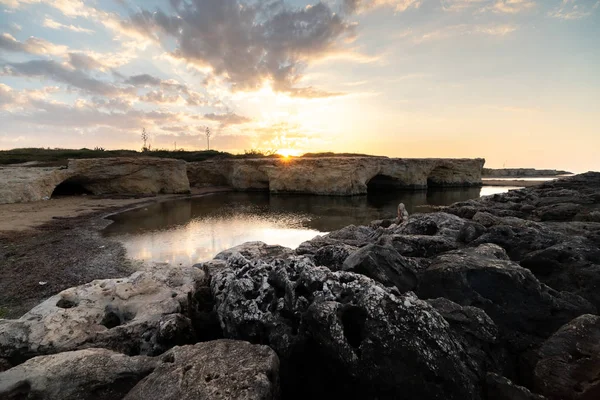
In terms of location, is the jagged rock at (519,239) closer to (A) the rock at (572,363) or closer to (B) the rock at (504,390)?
(A) the rock at (572,363)

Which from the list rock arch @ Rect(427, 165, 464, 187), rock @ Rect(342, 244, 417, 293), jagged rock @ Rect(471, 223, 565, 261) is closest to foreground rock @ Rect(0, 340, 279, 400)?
rock @ Rect(342, 244, 417, 293)

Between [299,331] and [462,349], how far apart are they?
1678 millimetres

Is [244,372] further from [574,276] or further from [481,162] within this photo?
[481,162]

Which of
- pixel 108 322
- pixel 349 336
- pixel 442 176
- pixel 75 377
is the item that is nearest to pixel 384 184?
pixel 442 176

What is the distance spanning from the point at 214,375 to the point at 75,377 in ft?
4.76

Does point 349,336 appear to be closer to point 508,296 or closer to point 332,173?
point 508,296

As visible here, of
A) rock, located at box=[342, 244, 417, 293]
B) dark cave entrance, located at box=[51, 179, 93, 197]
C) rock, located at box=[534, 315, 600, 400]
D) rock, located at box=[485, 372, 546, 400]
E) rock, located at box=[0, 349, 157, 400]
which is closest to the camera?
rock, located at box=[485, 372, 546, 400]

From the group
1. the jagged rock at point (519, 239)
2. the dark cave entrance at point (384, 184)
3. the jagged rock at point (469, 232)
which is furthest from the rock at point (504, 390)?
the dark cave entrance at point (384, 184)

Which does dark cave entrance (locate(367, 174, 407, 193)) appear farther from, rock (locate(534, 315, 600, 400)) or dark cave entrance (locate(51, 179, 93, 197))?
rock (locate(534, 315, 600, 400))

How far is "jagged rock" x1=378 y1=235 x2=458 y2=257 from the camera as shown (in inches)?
247

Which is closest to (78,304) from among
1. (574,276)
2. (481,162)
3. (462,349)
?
(462,349)

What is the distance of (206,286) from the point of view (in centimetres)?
575

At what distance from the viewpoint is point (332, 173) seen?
3434cm

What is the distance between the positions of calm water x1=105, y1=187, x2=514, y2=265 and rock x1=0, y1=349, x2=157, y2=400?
748 centimetres
